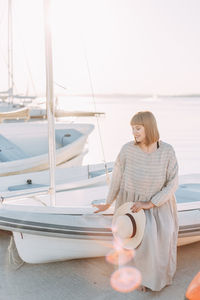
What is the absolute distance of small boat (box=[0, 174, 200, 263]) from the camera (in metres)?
3.12

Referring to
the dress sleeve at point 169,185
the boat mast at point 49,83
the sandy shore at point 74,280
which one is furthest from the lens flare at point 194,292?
the boat mast at point 49,83

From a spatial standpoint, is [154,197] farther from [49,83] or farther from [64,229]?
[49,83]

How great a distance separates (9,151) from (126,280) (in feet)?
15.4

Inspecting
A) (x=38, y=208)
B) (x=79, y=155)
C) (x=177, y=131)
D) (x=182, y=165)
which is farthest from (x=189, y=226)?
(x=177, y=131)

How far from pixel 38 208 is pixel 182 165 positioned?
25.4ft

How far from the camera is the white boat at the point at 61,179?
491 cm

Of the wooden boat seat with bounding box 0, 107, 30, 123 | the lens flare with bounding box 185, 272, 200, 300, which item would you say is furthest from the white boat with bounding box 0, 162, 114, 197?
the wooden boat seat with bounding box 0, 107, 30, 123

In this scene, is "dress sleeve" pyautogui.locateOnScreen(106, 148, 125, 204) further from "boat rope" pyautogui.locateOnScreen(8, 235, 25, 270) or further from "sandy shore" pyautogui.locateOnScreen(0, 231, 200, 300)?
"boat rope" pyautogui.locateOnScreen(8, 235, 25, 270)

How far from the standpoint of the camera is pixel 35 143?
8.18m

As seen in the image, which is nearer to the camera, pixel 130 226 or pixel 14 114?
pixel 130 226

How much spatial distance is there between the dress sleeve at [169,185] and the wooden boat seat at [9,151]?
4686 millimetres

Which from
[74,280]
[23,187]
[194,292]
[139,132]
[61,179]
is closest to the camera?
[194,292]

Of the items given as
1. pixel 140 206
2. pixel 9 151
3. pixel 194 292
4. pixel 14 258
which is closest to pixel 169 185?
pixel 140 206

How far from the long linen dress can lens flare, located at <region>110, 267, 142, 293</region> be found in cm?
7
